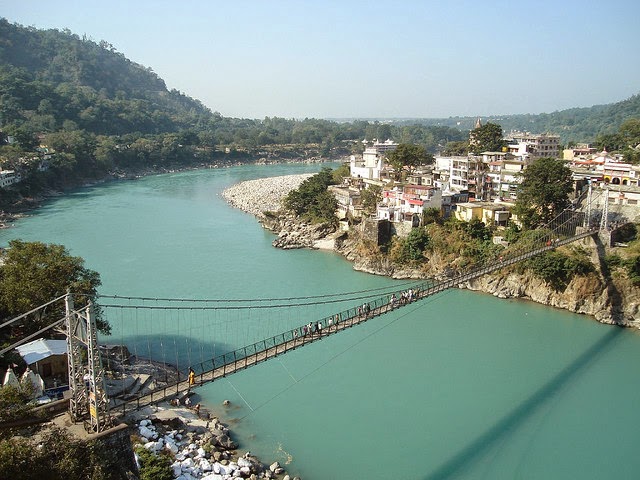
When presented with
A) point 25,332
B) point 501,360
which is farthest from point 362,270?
point 25,332

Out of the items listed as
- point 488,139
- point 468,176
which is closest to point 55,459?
point 468,176

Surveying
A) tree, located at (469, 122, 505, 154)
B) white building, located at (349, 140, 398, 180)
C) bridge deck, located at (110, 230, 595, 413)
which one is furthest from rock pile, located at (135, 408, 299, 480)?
tree, located at (469, 122, 505, 154)

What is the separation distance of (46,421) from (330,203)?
1104 centimetres

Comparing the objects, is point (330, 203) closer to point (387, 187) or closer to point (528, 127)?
point (387, 187)

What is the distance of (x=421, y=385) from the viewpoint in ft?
24.7

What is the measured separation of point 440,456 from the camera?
607 centimetres

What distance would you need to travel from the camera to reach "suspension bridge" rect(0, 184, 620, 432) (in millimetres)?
4531

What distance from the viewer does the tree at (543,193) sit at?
37.1ft

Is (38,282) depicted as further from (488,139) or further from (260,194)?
(260,194)

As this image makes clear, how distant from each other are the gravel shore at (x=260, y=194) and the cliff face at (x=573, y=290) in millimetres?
8693

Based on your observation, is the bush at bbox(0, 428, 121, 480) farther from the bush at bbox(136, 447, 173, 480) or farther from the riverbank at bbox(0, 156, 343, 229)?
the riverbank at bbox(0, 156, 343, 229)

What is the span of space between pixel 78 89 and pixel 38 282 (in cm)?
4007

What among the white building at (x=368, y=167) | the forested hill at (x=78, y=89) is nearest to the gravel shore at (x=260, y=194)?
the white building at (x=368, y=167)

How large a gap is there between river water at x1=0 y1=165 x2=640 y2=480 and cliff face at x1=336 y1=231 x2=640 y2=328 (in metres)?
0.21
